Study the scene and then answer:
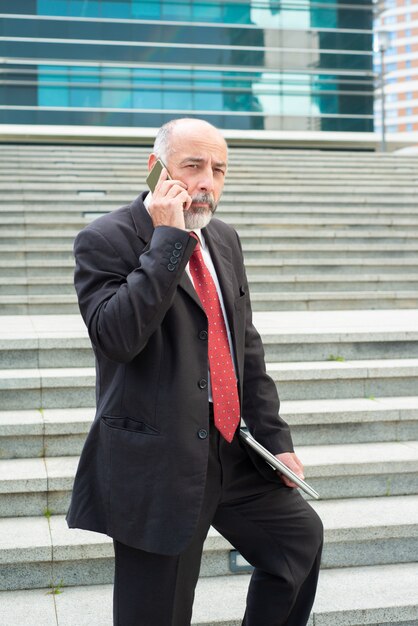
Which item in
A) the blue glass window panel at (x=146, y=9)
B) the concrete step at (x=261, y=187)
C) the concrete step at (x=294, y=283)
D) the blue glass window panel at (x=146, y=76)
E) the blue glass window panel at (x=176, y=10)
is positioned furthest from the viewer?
the blue glass window panel at (x=176, y=10)

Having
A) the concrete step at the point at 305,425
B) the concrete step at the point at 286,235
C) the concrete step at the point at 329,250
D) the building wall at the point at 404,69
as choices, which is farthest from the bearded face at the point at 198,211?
the building wall at the point at 404,69

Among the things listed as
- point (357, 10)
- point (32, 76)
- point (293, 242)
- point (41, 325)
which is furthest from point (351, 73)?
point (41, 325)

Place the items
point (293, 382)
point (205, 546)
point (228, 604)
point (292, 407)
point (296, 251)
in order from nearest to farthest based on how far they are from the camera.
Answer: point (228, 604) → point (205, 546) → point (292, 407) → point (293, 382) → point (296, 251)

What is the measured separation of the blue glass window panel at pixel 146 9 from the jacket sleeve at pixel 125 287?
37477 millimetres

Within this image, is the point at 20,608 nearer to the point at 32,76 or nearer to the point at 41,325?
the point at 41,325

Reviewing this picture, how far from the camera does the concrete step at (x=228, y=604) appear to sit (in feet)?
10.3

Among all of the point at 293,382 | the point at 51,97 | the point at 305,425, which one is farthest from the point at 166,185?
the point at 51,97

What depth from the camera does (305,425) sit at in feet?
14.5

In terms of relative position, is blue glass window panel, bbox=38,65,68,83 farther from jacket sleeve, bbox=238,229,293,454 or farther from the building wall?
the building wall

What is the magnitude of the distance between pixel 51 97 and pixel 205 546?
113 ft

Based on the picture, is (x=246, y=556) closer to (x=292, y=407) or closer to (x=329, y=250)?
(x=292, y=407)

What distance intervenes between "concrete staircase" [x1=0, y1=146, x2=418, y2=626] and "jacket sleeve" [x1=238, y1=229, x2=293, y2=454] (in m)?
1.08

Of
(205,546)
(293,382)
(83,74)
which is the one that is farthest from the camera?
(83,74)

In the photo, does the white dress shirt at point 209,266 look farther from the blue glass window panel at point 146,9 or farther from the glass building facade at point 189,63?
the blue glass window panel at point 146,9
